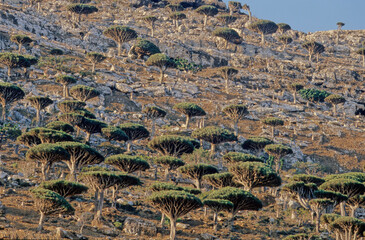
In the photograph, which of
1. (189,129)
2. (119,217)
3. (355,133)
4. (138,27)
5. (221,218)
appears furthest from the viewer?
(138,27)

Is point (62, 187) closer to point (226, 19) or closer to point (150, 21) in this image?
point (150, 21)

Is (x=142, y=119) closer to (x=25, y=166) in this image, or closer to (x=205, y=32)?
(x=25, y=166)

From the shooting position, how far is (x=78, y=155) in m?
56.7

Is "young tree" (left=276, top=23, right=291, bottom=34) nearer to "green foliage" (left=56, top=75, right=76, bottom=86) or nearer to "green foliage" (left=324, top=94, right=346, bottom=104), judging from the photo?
"green foliage" (left=324, top=94, right=346, bottom=104)

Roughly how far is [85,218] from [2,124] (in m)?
36.4

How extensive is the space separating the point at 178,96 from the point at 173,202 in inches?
2591

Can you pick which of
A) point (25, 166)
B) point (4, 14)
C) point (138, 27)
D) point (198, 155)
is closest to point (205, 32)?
point (138, 27)

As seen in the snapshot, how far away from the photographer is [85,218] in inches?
1849

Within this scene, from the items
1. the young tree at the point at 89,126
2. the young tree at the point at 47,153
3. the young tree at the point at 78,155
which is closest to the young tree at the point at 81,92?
the young tree at the point at 89,126

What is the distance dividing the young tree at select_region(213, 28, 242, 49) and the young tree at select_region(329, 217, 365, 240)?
11230 cm

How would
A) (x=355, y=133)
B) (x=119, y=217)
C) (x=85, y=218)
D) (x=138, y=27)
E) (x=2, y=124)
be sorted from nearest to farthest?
(x=85, y=218), (x=119, y=217), (x=2, y=124), (x=355, y=133), (x=138, y=27)

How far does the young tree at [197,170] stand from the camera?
62812 mm

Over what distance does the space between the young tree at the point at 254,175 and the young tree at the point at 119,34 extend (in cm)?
8048

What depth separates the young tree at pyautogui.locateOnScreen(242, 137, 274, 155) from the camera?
8506 cm
